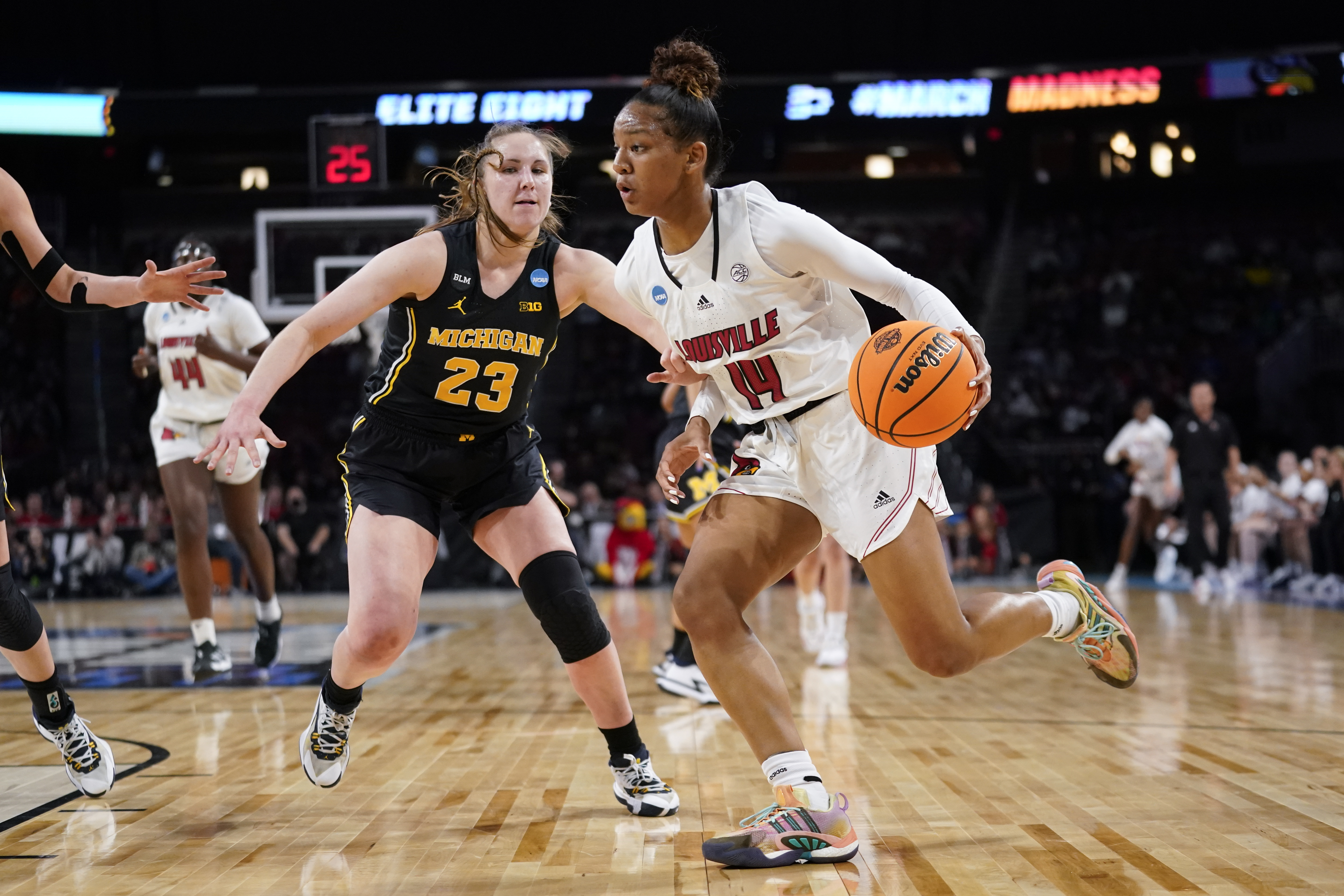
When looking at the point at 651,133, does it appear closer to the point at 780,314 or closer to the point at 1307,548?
the point at 780,314

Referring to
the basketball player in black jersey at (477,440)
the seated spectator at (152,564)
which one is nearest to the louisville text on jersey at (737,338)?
the basketball player in black jersey at (477,440)

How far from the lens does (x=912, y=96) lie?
59.2 feet

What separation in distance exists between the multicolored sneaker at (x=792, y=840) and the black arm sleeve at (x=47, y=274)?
7.76 ft

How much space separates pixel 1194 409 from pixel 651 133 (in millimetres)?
9787

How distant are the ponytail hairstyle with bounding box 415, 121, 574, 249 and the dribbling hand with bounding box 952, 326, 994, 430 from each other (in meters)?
1.29

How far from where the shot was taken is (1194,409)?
37.8 ft

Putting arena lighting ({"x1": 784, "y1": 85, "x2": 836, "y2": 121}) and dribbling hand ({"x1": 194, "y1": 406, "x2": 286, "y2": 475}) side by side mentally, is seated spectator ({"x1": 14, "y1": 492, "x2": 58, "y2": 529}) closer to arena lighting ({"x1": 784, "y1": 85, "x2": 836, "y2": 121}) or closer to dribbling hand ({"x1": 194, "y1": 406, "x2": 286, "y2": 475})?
arena lighting ({"x1": 784, "y1": 85, "x2": 836, "y2": 121})

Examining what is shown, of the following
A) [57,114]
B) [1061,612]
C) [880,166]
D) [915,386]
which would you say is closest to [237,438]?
[915,386]

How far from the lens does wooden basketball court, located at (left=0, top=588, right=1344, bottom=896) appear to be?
2820 millimetres

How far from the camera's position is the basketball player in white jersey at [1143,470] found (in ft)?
43.3

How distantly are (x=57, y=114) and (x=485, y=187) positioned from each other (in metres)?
16.4

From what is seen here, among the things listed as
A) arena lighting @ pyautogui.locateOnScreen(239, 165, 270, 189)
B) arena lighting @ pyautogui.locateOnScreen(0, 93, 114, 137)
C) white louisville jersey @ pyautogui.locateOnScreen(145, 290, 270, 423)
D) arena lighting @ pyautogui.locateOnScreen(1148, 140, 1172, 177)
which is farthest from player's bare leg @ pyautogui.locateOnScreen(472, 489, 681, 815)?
arena lighting @ pyautogui.locateOnScreen(1148, 140, 1172, 177)

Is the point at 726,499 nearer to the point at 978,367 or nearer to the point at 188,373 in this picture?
the point at 978,367

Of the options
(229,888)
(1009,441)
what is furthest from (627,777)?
(1009,441)
